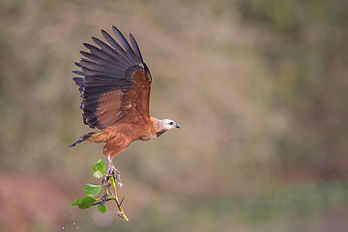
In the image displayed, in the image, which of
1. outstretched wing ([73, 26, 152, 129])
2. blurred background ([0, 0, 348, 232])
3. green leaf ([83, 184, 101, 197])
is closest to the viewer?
green leaf ([83, 184, 101, 197])

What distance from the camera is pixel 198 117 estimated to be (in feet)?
53.2

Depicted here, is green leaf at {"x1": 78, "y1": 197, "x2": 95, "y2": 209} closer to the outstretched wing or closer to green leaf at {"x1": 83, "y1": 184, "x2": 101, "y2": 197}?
green leaf at {"x1": 83, "y1": 184, "x2": 101, "y2": 197}

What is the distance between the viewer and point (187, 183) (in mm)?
16953

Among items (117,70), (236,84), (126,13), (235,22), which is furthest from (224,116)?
(117,70)

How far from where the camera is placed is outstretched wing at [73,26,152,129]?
643cm

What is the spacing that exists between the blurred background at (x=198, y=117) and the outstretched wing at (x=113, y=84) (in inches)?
207

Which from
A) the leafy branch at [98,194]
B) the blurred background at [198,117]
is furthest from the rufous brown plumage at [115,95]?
the blurred background at [198,117]

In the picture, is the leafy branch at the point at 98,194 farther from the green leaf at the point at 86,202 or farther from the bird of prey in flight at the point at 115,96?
the bird of prey in flight at the point at 115,96

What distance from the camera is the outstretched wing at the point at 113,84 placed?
6.43 meters

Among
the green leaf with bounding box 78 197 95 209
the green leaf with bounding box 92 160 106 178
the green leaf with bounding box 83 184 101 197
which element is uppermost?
the green leaf with bounding box 92 160 106 178

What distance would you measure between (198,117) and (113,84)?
9.66m

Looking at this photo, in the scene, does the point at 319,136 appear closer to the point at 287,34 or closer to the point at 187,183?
the point at 287,34

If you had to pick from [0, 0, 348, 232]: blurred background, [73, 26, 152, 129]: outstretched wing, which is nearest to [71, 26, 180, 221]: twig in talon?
[73, 26, 152, 129]: outstretched wing

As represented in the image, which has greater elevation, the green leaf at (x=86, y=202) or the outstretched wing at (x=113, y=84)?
the outstretched wing at (x=113, y=84)
